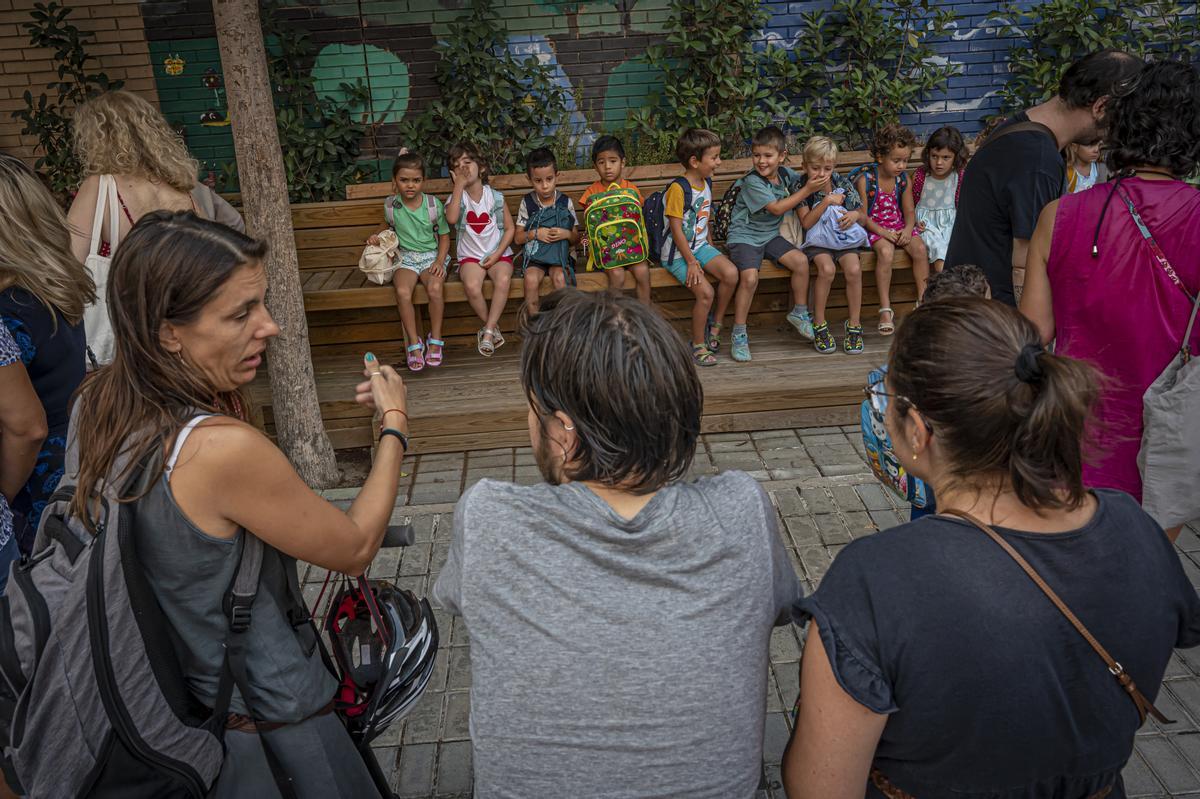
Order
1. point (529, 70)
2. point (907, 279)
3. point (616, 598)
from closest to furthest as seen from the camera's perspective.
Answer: point (616, 598), point (907, 279), point (529, 70)

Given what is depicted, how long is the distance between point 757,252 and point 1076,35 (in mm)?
3586

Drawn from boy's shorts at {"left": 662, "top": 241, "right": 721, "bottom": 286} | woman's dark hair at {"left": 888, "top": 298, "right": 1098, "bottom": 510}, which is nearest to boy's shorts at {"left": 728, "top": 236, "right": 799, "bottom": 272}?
boy's shorts at {"left": 662, "top": 241, "right": 721, "bottom": 286}

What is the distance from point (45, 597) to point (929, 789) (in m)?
1.48

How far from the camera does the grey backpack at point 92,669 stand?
5.17 feet

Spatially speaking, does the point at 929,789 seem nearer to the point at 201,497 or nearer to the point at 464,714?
the point at 201,497

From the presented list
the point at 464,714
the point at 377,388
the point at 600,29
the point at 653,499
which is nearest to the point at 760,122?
the point at 600,29

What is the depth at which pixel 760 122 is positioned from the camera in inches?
298

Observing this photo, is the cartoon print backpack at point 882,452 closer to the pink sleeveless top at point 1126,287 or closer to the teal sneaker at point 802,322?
the pink sleeveless top at point 1126,287

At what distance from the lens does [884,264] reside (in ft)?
21.0

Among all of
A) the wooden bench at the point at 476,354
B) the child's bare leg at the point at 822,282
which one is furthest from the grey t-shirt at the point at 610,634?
the child's bare leg at the point at 822,282

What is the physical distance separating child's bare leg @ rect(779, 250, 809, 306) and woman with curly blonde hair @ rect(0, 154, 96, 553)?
4364 mm

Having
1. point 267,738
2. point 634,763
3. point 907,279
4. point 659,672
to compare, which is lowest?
point 907,279

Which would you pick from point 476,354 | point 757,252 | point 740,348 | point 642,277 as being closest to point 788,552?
point 740,348

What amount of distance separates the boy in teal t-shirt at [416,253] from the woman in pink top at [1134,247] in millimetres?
3996
